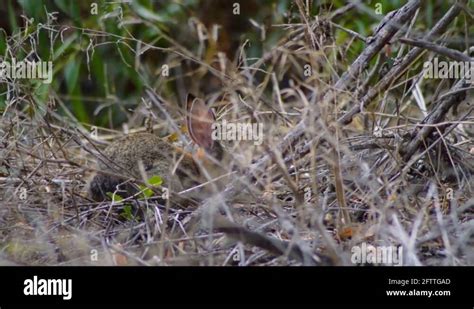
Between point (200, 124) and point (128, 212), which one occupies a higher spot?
point (200, 124)

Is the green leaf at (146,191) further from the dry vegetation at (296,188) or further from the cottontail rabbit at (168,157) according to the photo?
the cottontail rabbit at (168,157)

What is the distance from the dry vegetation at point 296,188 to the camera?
347 centimetres

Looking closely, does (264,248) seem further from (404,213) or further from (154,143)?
(154,143)

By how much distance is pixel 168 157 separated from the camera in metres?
4.51

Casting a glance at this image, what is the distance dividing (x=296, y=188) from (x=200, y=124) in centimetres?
92

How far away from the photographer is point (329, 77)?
13.6 feet

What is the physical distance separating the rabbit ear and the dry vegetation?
0.10m

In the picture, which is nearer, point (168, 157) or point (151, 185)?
point (151, 185)
